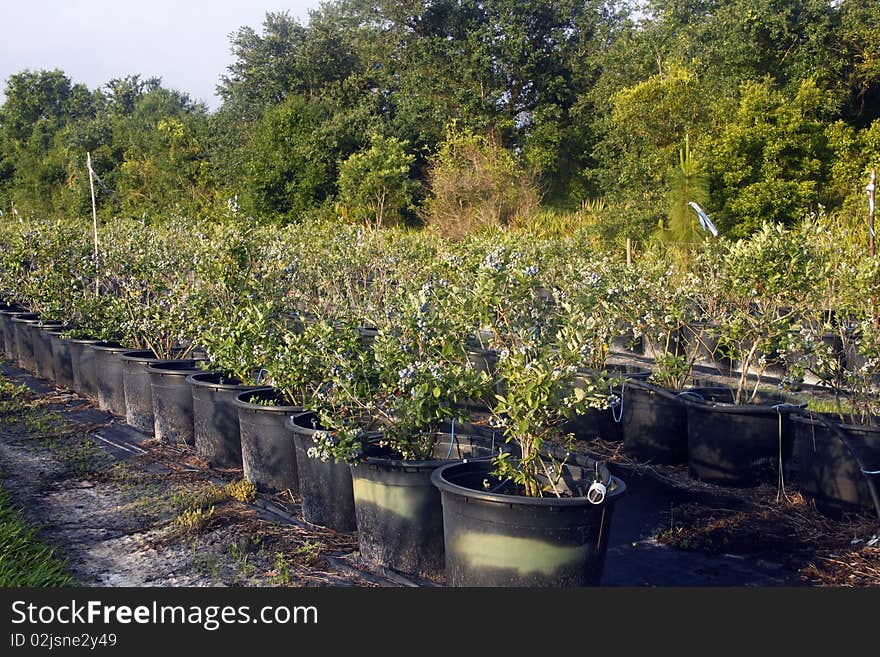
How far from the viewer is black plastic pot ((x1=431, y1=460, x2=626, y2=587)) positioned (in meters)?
3.32

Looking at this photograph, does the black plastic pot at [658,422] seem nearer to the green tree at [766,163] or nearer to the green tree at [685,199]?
the green tree at [685,199]

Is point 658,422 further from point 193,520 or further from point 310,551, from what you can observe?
point 193,520

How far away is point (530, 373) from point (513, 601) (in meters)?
0.93

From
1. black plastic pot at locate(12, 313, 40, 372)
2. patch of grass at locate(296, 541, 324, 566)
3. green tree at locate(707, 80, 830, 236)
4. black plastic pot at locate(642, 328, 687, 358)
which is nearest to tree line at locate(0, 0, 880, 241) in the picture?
green tree at locate(707, 80, 830, 236)

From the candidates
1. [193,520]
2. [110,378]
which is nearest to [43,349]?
[110,378]

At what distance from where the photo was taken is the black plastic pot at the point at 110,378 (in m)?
7.46

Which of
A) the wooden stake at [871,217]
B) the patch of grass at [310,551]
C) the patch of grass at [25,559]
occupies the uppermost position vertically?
the wooden stake at [871,217]

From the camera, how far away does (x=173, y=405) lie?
21.1 feet

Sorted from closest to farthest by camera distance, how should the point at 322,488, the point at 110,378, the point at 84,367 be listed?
the point at 322,488 → the point at 110,378 → the point at 84,367

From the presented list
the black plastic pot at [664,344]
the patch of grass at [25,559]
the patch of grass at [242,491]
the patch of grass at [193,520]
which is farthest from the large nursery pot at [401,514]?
the black plastic pot at [664,344]

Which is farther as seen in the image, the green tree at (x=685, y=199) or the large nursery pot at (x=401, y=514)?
the green tree at (x=685, y=199)

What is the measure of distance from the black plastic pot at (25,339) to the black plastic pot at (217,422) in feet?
15.6

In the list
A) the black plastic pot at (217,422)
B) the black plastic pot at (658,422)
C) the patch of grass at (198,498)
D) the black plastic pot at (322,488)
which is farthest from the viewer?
the black plastic pot at (658,422)

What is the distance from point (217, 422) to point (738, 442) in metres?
3.56
